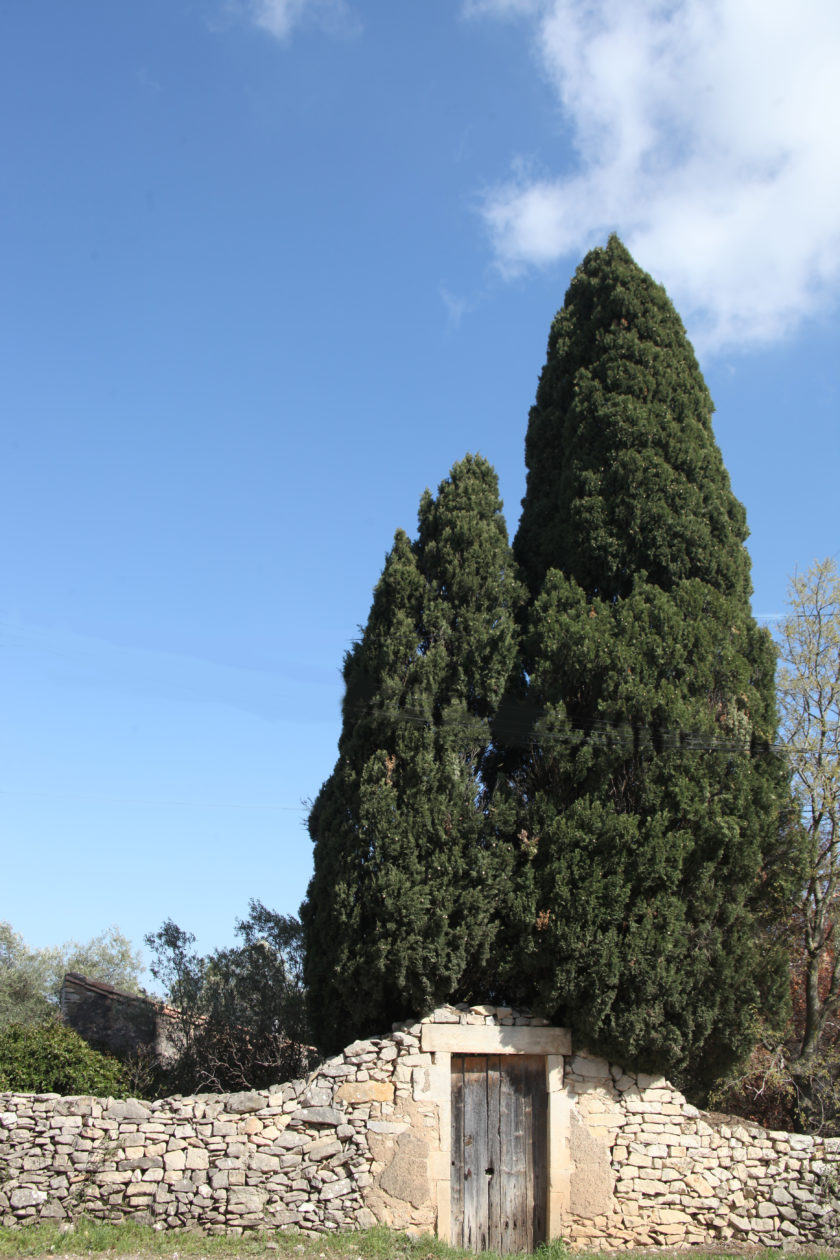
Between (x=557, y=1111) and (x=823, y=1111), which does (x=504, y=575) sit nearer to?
(x=557, y=1111)

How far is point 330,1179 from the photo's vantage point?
34.0 feet

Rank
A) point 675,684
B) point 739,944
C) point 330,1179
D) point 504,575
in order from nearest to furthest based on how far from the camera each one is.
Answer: point 330,1179 < point 739,944 < point 675,684 < point 504,575

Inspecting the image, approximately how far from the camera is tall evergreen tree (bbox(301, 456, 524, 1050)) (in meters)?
11.0

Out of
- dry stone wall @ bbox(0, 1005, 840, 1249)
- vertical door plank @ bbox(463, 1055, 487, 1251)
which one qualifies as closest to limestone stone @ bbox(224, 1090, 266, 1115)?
dry stone wall @ bbox(0, 1005, 840, 1249)

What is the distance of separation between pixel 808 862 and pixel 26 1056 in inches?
413

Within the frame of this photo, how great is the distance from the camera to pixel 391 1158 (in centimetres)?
1040

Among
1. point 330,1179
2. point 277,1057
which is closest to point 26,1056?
point 277,1057

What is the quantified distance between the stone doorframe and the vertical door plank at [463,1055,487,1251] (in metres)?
0.26

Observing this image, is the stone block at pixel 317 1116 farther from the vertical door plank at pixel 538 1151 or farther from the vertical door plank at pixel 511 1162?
the vertical door plank at pixel 538 1151

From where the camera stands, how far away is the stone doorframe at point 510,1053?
10469 mm

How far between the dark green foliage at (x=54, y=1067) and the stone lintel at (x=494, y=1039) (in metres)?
4.75

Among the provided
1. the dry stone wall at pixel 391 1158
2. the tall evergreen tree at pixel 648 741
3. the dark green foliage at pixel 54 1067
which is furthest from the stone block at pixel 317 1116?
the dark green foliage at pixel 54 1067

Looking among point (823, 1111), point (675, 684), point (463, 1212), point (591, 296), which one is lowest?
point (463, 1212)

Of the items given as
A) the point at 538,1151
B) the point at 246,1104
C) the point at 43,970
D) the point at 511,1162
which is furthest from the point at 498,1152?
the point at 43,970
